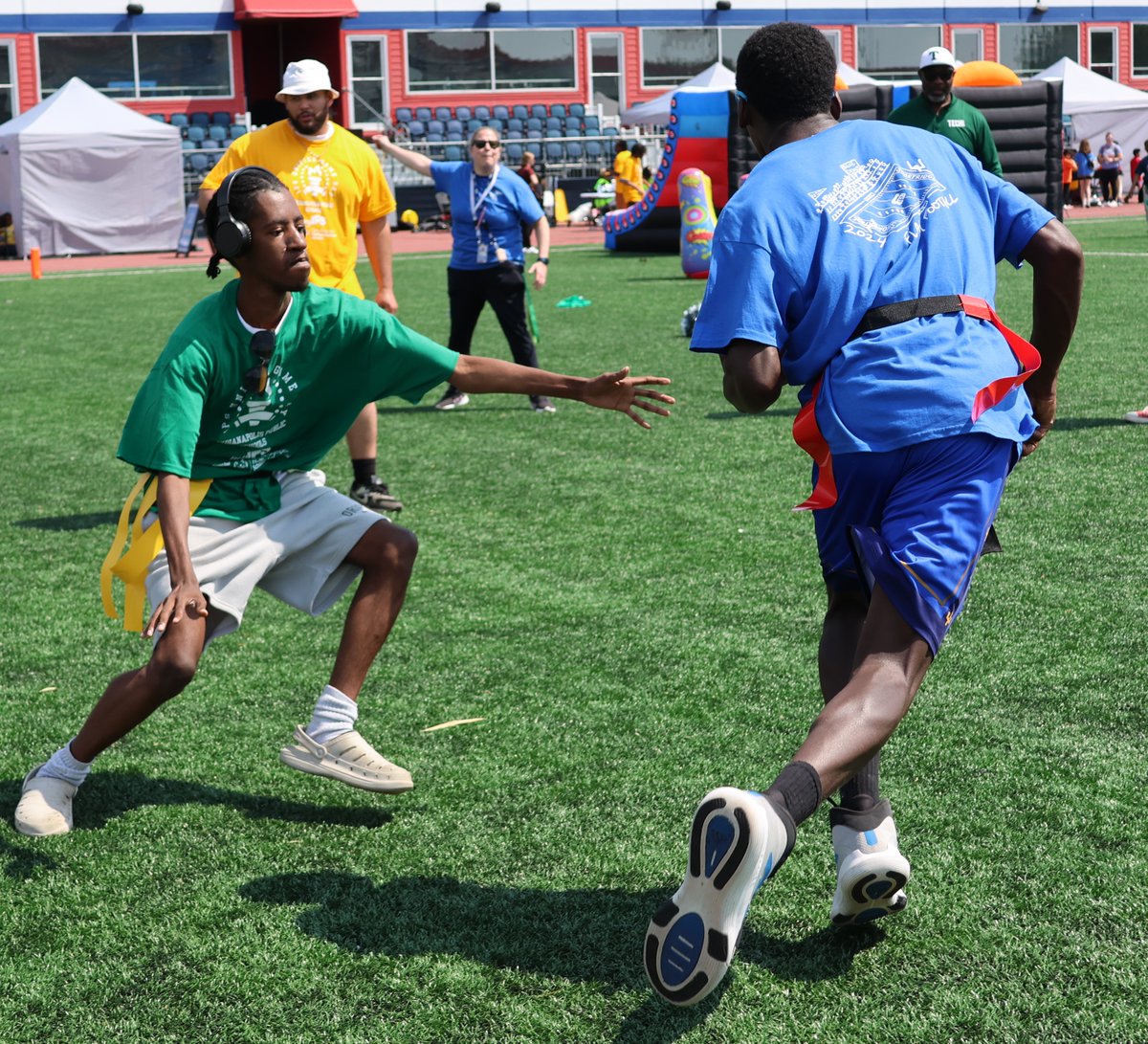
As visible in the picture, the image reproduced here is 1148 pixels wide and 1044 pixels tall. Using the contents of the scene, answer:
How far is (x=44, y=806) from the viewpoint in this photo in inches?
153

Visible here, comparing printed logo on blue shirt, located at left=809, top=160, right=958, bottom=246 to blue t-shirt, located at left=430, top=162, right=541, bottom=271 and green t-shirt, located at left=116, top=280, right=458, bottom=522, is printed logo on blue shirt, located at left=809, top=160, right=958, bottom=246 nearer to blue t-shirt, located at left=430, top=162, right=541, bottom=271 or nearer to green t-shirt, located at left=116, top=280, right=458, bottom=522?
green t-shirt, located at left=116, top=280, right=458, bottom=522

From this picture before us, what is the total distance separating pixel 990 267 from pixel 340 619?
11.0 ft

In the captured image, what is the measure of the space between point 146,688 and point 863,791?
1764 millimetres

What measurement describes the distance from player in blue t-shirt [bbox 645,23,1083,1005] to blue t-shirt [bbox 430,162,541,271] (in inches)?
302

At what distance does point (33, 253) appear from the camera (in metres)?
25.7

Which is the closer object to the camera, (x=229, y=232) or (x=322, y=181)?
(x=229, y=232)

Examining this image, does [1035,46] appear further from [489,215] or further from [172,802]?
[172,802]

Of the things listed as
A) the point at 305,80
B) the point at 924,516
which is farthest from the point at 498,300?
the point at 924,516

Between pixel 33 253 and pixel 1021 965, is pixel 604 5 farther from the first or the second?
pixel 1021 965

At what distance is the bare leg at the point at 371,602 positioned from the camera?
13.2ft

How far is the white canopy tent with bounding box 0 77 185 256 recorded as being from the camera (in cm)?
3112

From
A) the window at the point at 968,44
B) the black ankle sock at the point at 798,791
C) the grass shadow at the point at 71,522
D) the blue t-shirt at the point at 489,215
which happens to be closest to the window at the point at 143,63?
the window at the point at 968,44

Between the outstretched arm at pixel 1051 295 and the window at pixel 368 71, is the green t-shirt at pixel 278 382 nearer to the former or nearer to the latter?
the outstretched arm at pixel 1051 295

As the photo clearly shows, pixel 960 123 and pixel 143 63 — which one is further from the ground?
pixel 143 63
